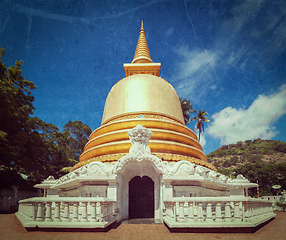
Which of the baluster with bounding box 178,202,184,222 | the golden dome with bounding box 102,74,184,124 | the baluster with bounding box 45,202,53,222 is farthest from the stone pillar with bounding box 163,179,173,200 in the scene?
the golden dome with bounding box 102,74,184,124

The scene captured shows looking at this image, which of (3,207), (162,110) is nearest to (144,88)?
(162,110)

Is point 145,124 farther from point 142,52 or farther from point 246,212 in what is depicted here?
point 142,52

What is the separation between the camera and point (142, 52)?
2677 centimetres

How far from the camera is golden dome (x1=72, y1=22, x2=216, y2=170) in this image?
46.8 feet

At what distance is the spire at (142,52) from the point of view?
25.7 meters

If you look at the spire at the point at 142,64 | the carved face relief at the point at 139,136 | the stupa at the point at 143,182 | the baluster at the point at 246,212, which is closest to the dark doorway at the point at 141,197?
the stupa at the point at 143,182

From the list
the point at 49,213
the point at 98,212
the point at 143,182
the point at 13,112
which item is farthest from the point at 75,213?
the point at 13,112

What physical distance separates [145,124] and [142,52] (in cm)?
1445

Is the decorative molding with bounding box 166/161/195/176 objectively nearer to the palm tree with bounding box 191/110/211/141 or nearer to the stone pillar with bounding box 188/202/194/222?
the stone pillar with bounding box 188/202/194/222

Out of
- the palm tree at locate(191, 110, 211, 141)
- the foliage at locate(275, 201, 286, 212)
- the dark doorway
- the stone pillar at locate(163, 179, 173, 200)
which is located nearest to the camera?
the stone pillar at locate(163, 179, 173, 200)

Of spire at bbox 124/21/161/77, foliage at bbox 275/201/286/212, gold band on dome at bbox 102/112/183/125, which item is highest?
spire at bbox 124/21/161/77

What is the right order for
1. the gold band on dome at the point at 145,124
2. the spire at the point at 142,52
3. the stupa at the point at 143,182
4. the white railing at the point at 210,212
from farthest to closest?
the spire at the point at 142,52 → the gold band on dome at the point at 145,124 → the stupa at the point at 143,182 → the white railing at the point at 210,212

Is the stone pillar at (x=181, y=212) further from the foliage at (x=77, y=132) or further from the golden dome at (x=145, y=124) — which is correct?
the foliage at (x=77, y=132)

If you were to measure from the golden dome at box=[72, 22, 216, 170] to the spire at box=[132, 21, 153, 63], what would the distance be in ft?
22.6
